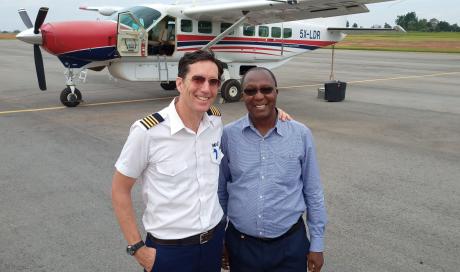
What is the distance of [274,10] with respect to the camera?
35.9ft

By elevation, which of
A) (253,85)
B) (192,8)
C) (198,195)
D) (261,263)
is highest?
(192,8)

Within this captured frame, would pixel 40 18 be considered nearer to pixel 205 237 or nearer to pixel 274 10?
pixel 274 10

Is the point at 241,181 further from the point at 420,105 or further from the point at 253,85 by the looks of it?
the point at 420,105

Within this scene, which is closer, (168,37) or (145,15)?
(145,15)

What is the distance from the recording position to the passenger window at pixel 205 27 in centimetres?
1205

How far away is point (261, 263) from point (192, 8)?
10342mm

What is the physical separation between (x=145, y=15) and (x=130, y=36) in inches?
32.3

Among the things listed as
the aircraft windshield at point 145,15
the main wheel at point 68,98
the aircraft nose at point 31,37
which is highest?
the aircraft windshield at point 145,15

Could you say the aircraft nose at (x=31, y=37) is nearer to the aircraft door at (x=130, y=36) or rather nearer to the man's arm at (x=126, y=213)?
the aircraft door at (x=130, y=36)

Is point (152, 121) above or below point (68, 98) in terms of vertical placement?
above

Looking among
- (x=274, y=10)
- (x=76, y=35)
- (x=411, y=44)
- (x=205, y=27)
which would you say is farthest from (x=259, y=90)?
(x=411, y=44)

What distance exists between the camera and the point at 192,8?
1154cm

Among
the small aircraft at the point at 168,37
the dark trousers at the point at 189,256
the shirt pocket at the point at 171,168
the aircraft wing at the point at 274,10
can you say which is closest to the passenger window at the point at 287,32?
the small aircraft at the point at 168,37

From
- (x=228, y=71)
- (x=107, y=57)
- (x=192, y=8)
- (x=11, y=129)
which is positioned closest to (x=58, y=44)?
(x=107, y=57)
